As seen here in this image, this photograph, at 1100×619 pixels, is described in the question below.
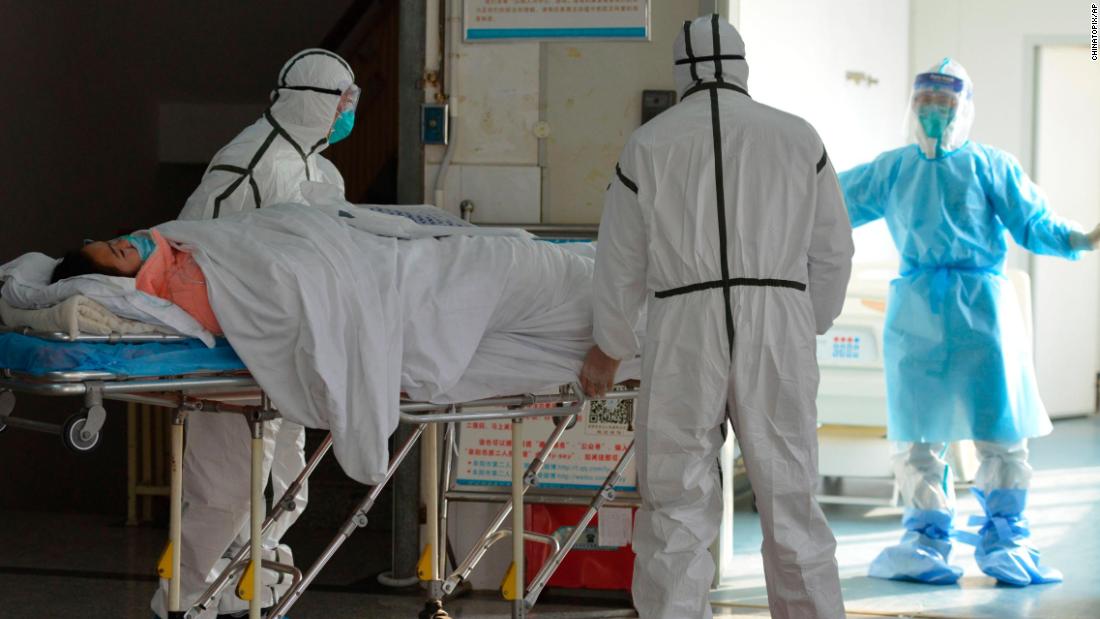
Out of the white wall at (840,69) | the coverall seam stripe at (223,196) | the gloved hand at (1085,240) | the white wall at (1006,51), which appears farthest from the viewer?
the white wall at (1006,51)

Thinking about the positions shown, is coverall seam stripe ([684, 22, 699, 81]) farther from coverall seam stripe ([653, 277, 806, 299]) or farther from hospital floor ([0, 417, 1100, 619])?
hospital floor ([0, 417, 1100, 619])

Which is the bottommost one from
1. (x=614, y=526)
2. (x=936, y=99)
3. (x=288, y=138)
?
(x=614, y=526)

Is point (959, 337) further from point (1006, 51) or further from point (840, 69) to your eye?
point (1006, 51)

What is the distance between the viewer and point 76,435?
2385 mm

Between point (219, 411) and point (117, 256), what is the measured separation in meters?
0.51

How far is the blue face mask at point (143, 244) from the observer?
2.68 meters

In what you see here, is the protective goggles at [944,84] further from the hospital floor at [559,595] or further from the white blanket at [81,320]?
the white blanket at [81,320]

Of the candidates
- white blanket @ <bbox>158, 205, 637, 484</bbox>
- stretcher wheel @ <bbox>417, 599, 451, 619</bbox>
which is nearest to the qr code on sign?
stretcher wheel @ <bbox>417, 599, 451, 619</bbox>

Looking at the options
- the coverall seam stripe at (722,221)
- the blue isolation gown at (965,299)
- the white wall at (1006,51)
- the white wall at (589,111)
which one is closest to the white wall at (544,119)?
the white wall at (589,111)

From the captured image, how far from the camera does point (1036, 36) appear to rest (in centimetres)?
768

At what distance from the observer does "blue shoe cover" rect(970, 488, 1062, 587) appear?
14.2 ft

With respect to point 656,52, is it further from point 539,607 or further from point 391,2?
point 391,2

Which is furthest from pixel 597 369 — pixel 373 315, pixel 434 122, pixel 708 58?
pixel 434 122

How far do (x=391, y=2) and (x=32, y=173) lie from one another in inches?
82.3
